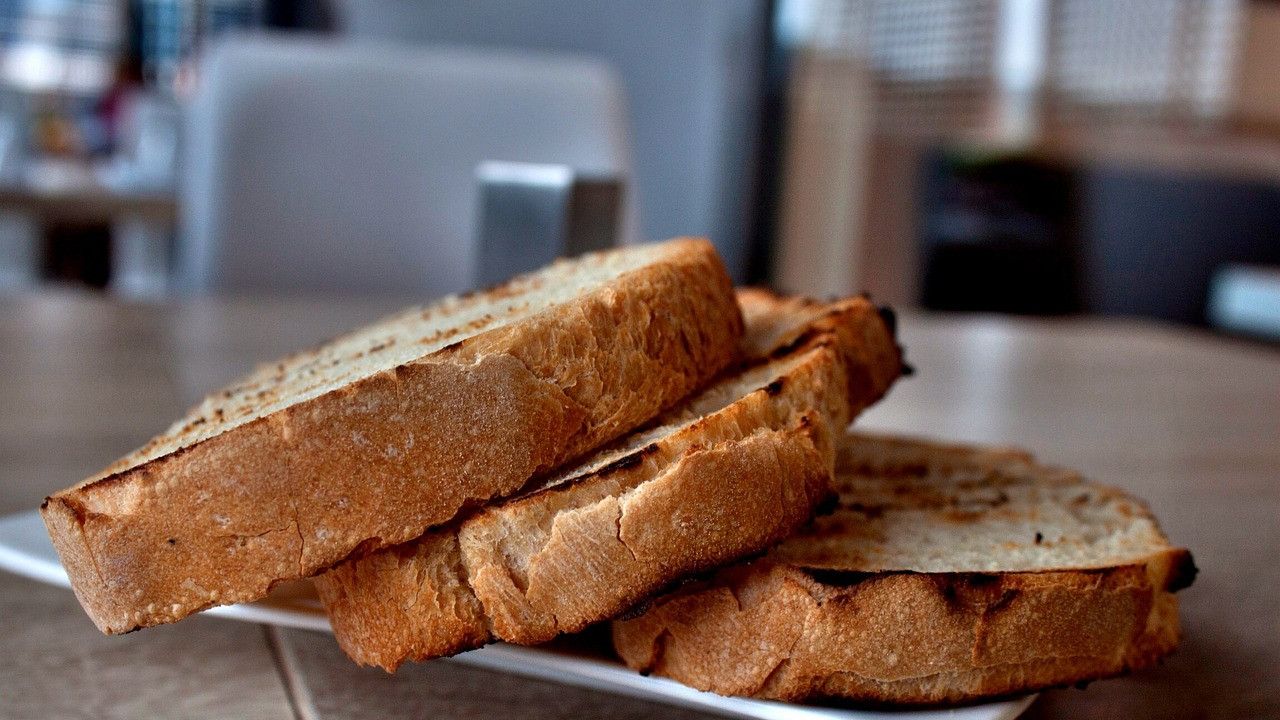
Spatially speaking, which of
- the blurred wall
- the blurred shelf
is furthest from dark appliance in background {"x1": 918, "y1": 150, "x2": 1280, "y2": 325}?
the blurred shelf

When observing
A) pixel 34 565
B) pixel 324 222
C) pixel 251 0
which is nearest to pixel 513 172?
pixel 34 565

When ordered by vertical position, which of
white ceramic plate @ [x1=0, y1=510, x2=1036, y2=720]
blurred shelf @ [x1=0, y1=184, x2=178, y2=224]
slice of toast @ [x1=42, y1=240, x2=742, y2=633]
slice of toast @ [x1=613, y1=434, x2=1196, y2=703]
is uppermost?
slice of toast @ [x1=42, y1=240, x2=742, y2=633]

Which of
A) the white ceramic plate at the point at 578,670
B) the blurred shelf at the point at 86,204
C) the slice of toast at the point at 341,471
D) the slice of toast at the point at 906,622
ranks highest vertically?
the slice of toast at the point at 341,471


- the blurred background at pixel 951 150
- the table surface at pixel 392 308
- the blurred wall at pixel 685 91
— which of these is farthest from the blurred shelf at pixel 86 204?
the table surface at pixel 392 308

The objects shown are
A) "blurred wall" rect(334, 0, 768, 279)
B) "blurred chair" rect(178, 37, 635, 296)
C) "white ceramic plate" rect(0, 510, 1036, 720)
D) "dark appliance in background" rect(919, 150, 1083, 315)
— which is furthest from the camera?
"dark appliance in background" rect(919, 150, 1083, 315)

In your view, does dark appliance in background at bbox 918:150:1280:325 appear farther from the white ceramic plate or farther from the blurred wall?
the white ceramic plate

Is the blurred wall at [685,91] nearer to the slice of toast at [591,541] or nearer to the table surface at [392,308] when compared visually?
the table surface at [392,308]

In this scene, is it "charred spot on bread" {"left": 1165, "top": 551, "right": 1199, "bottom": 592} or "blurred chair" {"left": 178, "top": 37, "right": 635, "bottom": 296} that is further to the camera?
"blurred chair" {"left": 178, "top": 37, "right": 635, "bottom": 296}

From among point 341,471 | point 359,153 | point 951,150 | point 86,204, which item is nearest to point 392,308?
point 359,153
